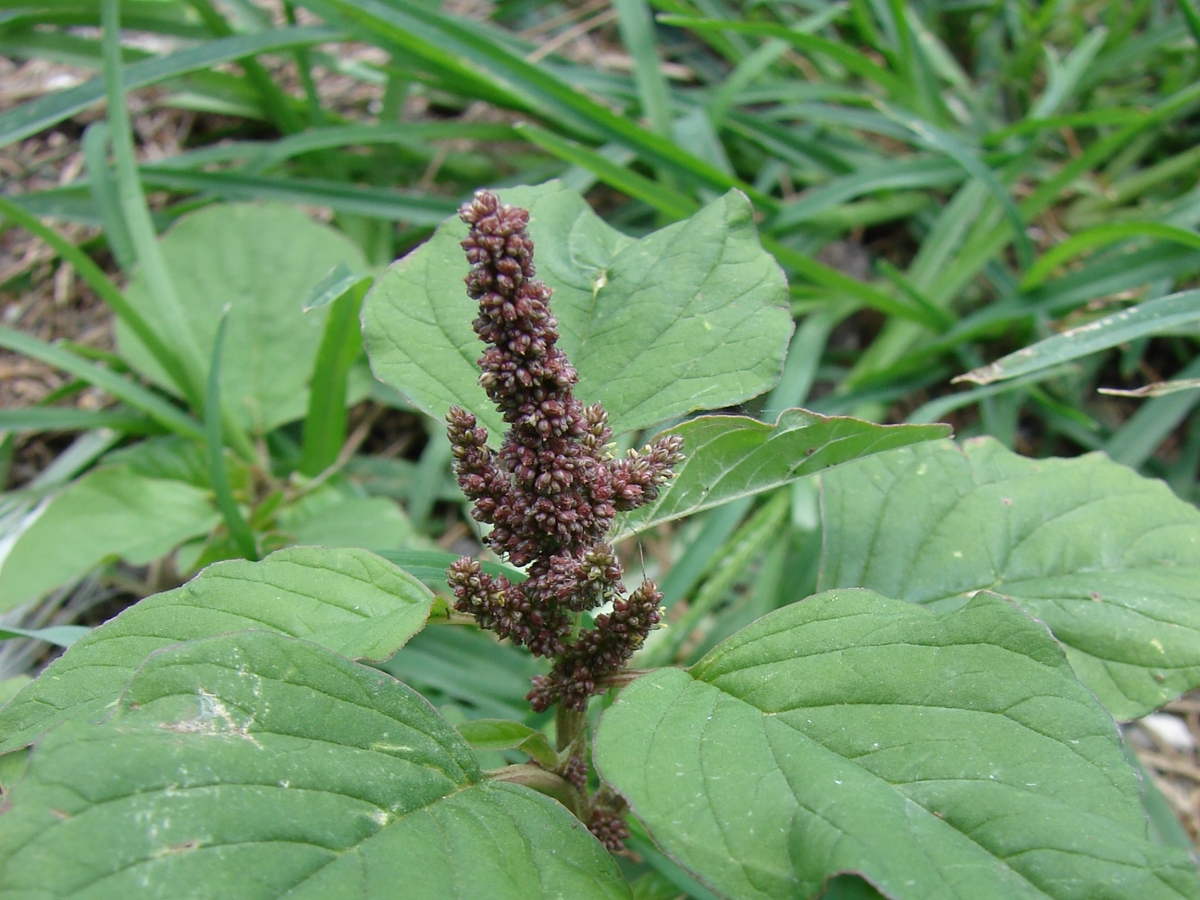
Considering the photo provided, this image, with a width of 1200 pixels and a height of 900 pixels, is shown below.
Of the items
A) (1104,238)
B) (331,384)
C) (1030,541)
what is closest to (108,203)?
(331,384)

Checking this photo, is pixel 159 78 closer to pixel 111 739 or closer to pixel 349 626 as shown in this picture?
pixel 349 626

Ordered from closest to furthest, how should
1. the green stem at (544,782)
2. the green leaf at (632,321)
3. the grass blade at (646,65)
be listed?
the green stem at (544,782), the green leaf at (632,321), the grass blade at (646,65)

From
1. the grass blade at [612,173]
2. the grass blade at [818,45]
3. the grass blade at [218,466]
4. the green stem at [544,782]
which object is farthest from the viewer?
the grass blade at [818,45]

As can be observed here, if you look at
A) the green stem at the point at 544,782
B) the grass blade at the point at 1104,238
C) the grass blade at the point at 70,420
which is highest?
the grass blade at the point at 70,420

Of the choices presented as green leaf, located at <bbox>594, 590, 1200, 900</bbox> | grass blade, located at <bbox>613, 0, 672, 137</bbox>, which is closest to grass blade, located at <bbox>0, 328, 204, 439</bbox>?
grass blade, located at <bbox>613, 0, 672, 137</bbox>

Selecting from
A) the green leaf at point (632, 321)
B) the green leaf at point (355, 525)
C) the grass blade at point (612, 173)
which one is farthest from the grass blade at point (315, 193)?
the green leaf at point (632, 321)

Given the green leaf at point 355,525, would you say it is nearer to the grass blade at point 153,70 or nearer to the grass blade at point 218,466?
the grass blade at point 218,466

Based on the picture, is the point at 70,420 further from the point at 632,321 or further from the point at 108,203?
the point at 632,321
